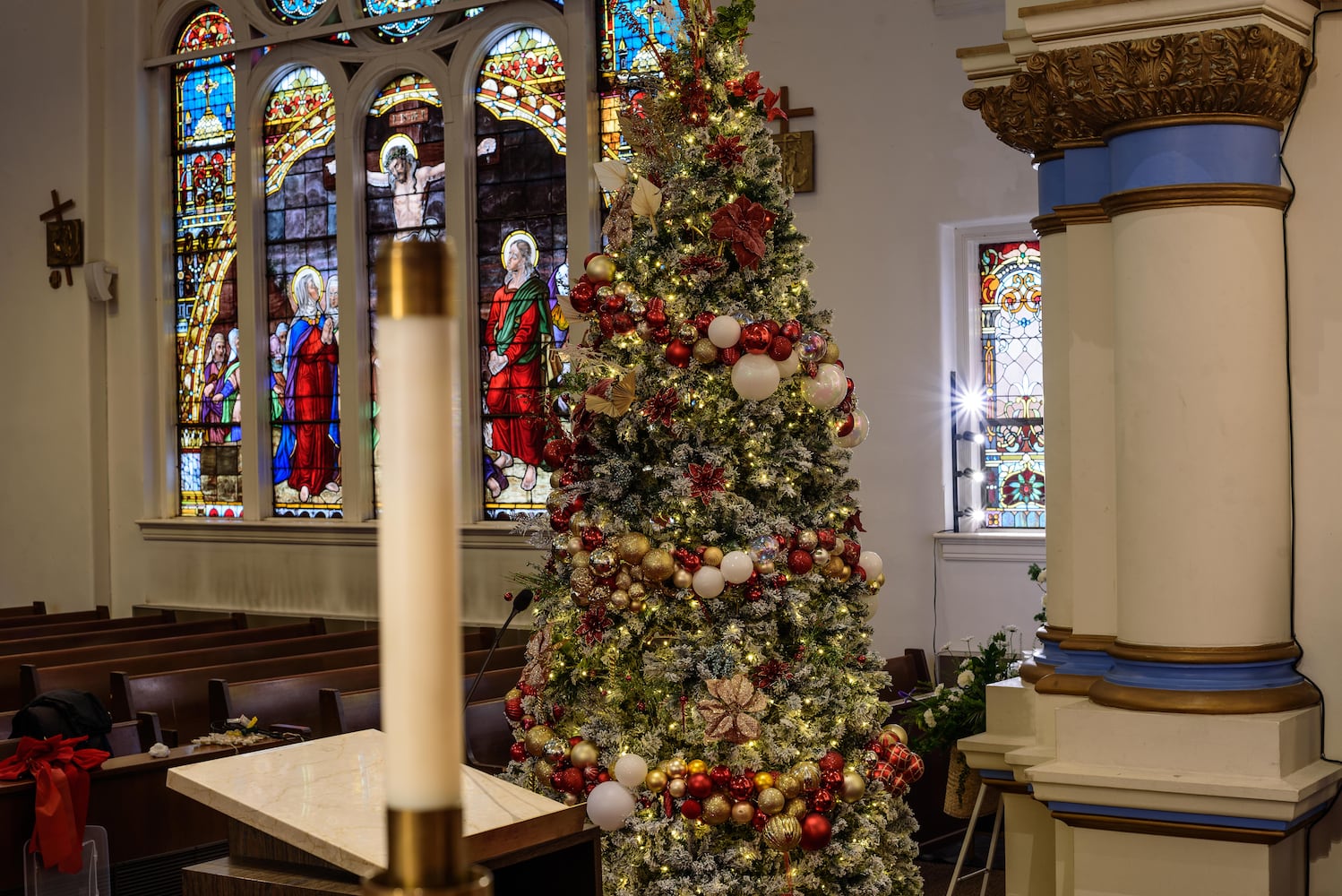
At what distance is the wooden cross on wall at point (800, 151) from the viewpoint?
830 cm

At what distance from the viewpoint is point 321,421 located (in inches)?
436

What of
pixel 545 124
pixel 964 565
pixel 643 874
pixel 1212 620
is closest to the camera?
pixel 1212 620

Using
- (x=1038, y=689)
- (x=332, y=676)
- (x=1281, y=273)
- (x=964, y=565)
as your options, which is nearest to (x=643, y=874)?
(x=1038, y=689)

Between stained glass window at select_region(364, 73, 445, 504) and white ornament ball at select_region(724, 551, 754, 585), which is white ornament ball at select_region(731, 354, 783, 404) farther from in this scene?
stained glass window at select_region(364, 73, 445, 504)

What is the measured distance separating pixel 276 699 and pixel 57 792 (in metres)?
1.80

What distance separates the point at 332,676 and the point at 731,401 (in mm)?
3232

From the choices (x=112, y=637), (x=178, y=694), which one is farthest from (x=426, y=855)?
(x=112, y=637)

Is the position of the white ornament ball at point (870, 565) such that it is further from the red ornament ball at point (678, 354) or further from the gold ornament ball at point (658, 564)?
the red ornament ball at point (678, 354)

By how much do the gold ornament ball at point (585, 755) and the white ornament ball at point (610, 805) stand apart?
14 centimetres

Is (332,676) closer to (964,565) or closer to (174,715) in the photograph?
(174,715)

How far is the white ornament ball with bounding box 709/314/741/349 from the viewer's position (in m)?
3.86

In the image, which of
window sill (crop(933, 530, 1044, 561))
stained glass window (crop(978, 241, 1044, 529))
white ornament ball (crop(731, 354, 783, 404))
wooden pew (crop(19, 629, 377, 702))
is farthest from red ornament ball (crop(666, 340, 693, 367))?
stained glass window (crop(978, 241, 1044, 529))

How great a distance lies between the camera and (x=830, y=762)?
12.5 ft

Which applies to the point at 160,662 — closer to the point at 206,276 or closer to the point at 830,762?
the point at 830,762
